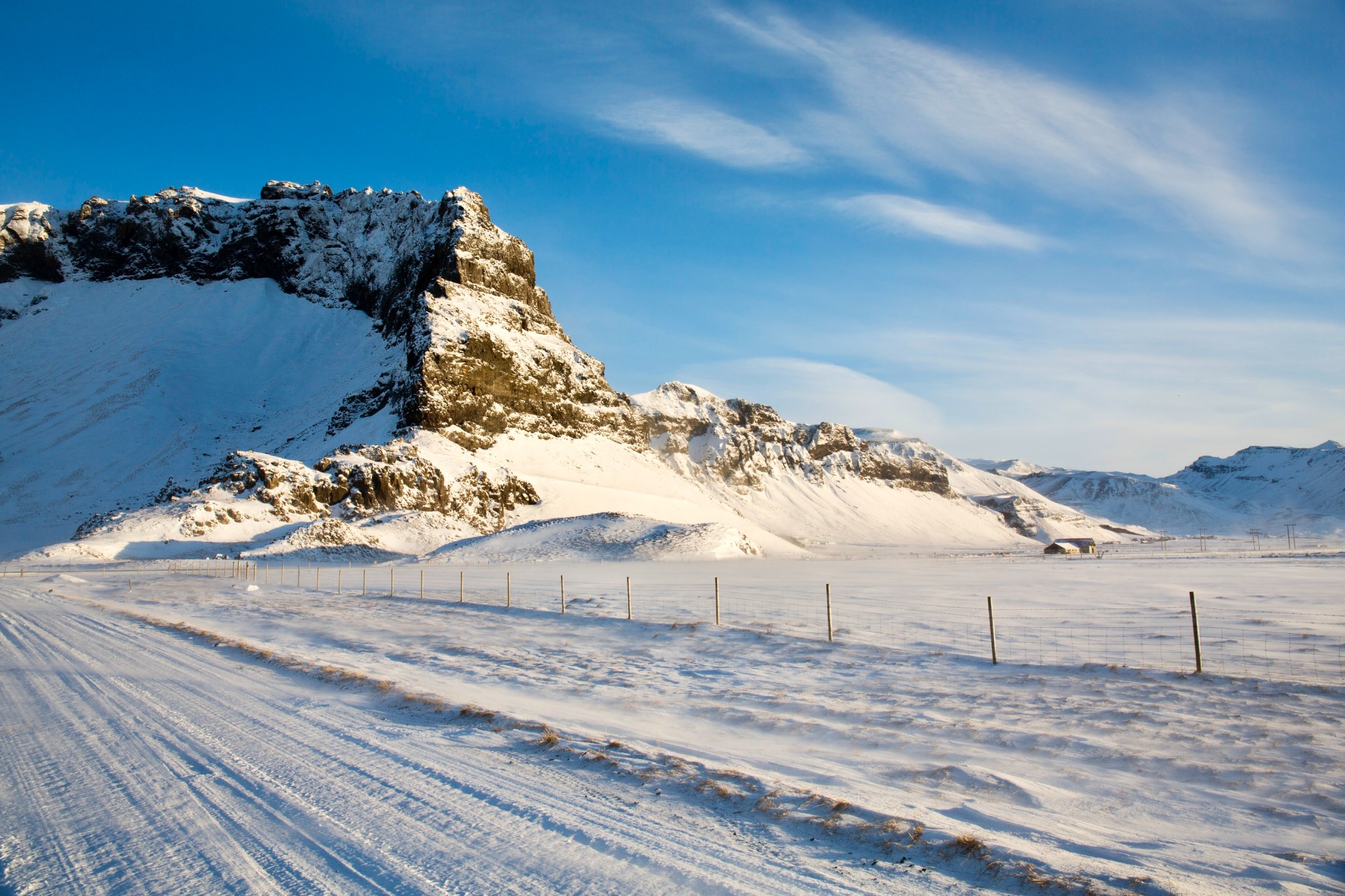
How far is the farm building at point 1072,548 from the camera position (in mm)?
79062

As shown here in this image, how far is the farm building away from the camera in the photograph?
7906 cm

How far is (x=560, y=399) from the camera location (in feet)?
335

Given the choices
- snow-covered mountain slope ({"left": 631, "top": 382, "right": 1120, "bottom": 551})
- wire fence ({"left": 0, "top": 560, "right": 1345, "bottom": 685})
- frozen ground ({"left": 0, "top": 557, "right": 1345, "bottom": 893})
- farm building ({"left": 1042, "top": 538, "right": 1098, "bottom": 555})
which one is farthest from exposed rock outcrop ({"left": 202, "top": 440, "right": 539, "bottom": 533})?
snow-covered mountain slope ({"left": 631, "top": 382, "right": 1120, "bottom": 551})

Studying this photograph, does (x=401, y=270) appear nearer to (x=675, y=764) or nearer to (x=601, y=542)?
(x=601, y=542)

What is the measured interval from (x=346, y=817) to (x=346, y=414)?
9693 centimetres

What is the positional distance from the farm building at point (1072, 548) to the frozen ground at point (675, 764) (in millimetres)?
70185

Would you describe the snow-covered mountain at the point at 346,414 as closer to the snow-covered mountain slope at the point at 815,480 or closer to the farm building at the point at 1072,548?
the snow-covered mountain slope at the point at 815,480

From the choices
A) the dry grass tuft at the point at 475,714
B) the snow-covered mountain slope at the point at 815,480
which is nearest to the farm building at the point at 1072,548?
the snow-covered mountain slope at the point at 815,480

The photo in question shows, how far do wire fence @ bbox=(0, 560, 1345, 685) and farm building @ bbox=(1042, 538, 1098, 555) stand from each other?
60.8 meters

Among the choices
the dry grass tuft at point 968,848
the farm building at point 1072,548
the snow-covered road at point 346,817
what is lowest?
the farm building at point 1072,548

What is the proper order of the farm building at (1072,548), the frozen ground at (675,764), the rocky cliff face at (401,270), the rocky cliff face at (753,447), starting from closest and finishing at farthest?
the frozen ground at (675,764), the farm building at (1072,548), the rocky cliff face at (401,270), the rocky cliff face at (753,447)

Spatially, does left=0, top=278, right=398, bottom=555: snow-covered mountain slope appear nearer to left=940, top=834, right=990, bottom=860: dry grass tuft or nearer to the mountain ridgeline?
the mountain ridgeline

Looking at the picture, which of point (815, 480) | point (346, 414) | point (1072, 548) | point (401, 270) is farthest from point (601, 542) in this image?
point (815, 480)

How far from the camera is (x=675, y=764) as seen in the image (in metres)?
6.97
